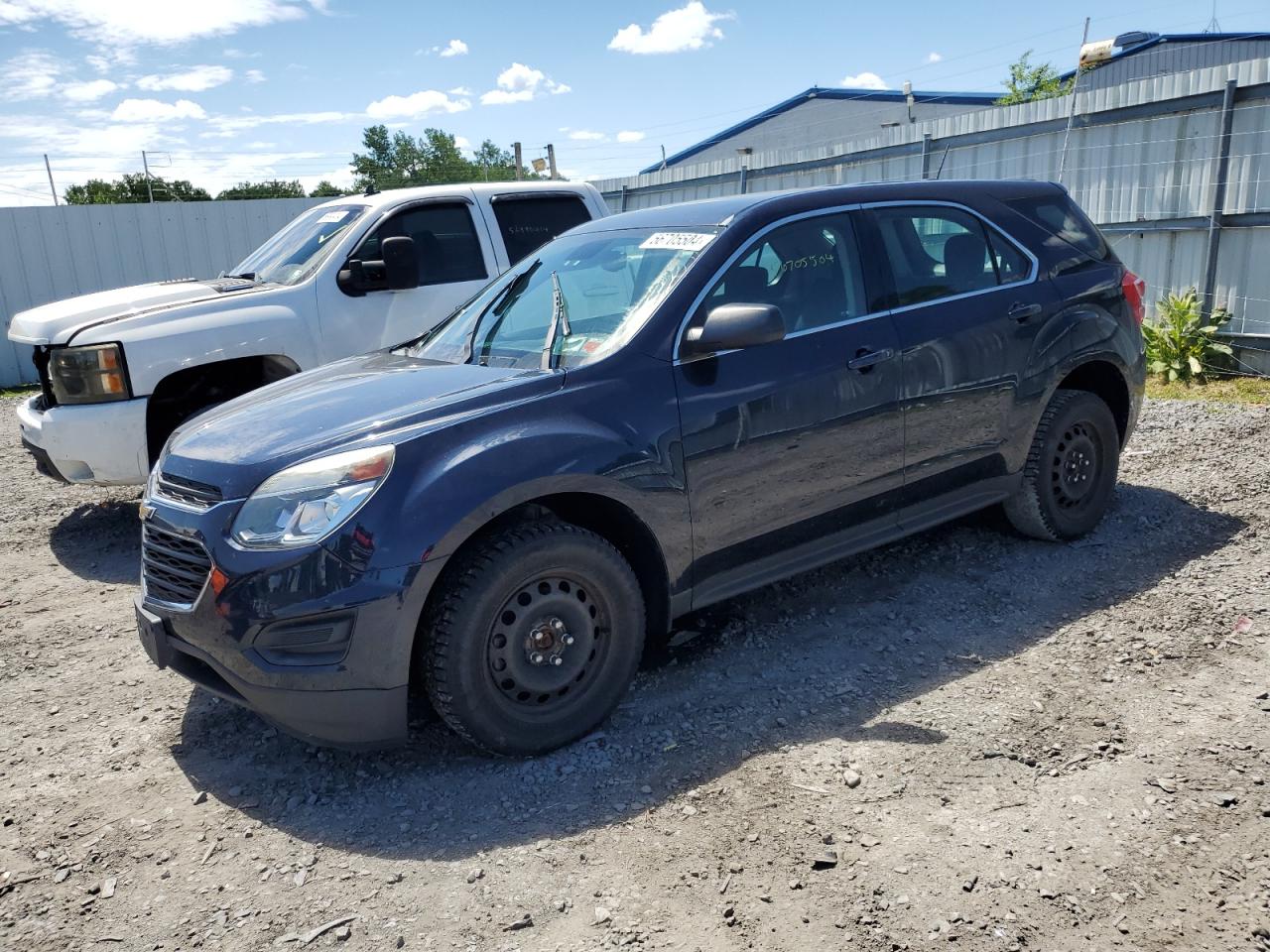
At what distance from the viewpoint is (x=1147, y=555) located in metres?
5.00

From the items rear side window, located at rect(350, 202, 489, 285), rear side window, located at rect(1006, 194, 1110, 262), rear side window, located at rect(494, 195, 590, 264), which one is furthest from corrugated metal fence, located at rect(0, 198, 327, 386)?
rear side window, located at rect(1006, 194, 1110, 262)

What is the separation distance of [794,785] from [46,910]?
2266 millimetres

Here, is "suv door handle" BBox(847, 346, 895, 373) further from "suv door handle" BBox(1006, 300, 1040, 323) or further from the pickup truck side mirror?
the pickup truck side mirror

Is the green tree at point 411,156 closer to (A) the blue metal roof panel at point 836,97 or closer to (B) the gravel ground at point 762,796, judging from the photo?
(A) the blue metal roof panel at point 836,97

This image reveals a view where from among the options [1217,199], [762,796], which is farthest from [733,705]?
[1217,199]

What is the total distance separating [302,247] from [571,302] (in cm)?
369

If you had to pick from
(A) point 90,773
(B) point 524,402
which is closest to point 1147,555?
(B) point 524,402

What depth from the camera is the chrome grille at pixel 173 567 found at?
330 cm

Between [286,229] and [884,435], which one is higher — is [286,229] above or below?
above

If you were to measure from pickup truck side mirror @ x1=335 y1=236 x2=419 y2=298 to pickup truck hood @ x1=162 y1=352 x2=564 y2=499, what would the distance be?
2.56 metres

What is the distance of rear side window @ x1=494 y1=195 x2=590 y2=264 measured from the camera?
7.35 meters

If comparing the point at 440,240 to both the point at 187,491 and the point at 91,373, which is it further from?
the point at 187,491

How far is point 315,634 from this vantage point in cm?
312

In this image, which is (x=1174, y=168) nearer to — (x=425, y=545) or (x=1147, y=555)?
(x=1147, y=555)
